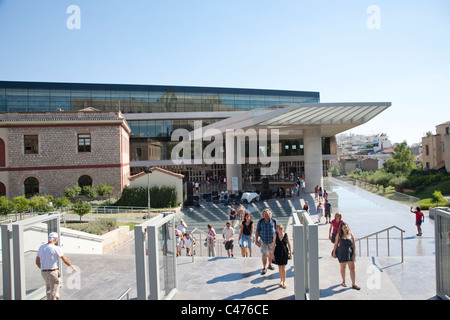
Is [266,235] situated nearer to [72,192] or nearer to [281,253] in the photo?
[281,253]

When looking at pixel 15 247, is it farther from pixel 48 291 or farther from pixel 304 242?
pixel 304 242

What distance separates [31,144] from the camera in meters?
25.8

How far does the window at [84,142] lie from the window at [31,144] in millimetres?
3254

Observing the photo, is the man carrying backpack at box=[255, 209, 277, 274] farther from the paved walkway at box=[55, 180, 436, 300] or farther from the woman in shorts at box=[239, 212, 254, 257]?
the woman in shorts at box=[239, 212, 254, 257]

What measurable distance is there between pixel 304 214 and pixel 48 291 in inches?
198

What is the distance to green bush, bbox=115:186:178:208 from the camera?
2347cm

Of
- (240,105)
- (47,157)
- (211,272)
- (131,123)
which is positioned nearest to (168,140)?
(131,123)

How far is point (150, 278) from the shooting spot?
5.45 metres

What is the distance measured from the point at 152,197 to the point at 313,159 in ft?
50.0

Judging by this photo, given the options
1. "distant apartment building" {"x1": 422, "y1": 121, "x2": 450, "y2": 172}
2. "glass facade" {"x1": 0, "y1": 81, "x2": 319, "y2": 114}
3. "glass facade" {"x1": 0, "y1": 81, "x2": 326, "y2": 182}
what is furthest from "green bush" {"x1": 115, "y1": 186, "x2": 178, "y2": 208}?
"distant apartment building" {"x1": 422, "y1": 121, "x2": 450, "y2": 172}

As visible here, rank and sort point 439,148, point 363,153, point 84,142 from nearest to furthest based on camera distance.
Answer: point 84,142
point 439,148
point 363,153

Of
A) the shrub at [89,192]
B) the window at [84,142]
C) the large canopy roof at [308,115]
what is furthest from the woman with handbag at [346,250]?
the window at [84,142]

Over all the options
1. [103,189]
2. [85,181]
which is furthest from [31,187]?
[103,189]

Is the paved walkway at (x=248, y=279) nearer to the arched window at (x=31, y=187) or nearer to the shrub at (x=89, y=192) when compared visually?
the shrub at (x=89, y=192)
